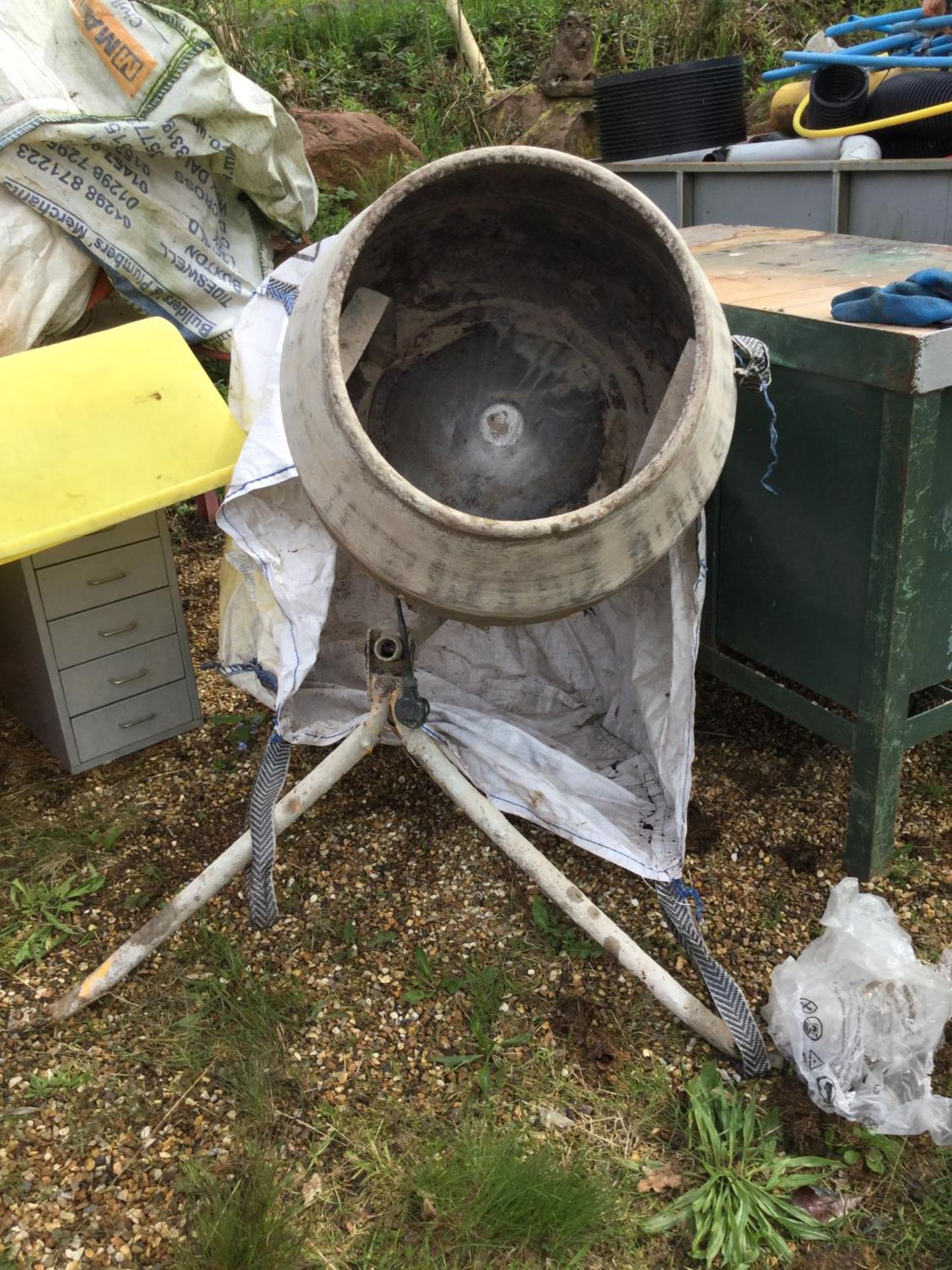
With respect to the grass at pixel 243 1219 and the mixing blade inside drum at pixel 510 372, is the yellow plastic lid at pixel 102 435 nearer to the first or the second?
the mixing blade inside drum at pixel 510 372

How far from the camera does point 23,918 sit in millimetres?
2311

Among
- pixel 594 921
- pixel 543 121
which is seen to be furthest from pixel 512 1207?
pixel 543 121

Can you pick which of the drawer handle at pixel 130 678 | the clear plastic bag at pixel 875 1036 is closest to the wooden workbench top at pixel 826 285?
the clear plastic bag at pixel 875 1036

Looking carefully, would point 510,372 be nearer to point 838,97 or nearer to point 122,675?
point 122,675

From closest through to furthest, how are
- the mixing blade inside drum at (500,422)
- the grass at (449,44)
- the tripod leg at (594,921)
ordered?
the tripod leg at (594,921) < the mixing blade inside drum at (500,422) < the grass at (449,44)

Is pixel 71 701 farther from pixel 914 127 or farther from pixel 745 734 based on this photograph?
pixel 914 127

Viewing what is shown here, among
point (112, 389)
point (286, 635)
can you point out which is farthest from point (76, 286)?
point (286, 635)

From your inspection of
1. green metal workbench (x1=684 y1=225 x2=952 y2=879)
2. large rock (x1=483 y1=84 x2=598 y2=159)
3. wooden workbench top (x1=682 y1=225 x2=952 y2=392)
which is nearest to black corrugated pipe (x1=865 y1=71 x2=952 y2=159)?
wooden workbench top (x1=682 y1=225 x2=952 y2=392)

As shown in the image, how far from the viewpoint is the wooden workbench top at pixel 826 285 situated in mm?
1853

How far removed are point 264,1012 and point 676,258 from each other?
1.50 meters

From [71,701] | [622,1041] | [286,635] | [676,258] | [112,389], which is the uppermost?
[676,258]

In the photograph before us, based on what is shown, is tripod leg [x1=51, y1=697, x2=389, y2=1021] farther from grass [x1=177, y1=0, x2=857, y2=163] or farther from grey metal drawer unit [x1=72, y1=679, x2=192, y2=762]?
grass [x1=177, y1=0, x2=857, y2=163]

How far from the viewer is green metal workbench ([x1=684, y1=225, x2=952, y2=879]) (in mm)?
1949

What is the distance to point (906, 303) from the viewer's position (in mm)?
1863
